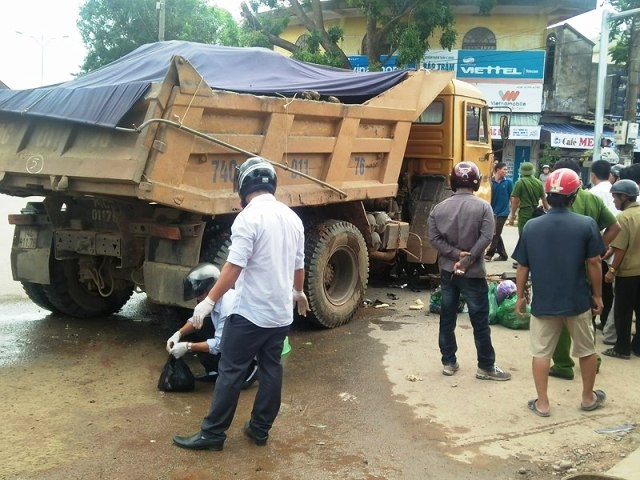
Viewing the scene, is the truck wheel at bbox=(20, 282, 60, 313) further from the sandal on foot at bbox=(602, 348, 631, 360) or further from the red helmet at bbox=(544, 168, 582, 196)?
the sandal on foot at bbox=(602, 348, 631, 360)

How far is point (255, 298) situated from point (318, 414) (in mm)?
1214

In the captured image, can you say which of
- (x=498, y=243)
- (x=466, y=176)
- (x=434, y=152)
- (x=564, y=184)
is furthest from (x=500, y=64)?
(x=564, y=184)

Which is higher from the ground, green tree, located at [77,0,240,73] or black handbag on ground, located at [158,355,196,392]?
green tree, located at [77,0,240,73]

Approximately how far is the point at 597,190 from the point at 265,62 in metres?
3.47

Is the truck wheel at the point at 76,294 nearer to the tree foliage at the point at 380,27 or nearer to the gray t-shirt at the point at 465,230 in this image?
the gray t-shirt at the point at 465,230

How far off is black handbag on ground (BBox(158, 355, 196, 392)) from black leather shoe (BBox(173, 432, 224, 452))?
959 mm

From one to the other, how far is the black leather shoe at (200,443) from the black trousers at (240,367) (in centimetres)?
2

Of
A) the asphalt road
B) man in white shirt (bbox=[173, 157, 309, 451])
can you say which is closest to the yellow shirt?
the asphalt road

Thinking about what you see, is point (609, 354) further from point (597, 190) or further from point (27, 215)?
point (27, 215)

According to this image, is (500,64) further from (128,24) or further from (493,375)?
(493,375)

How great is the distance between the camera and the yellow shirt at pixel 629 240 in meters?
5.74

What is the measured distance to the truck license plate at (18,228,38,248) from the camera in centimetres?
635

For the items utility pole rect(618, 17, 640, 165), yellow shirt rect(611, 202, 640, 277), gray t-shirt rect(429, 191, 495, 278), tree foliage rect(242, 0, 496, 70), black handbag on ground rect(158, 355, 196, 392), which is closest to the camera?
black handbag on ground rect(158, 355, 196, 392)

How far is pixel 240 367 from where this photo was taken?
12.7 feet
